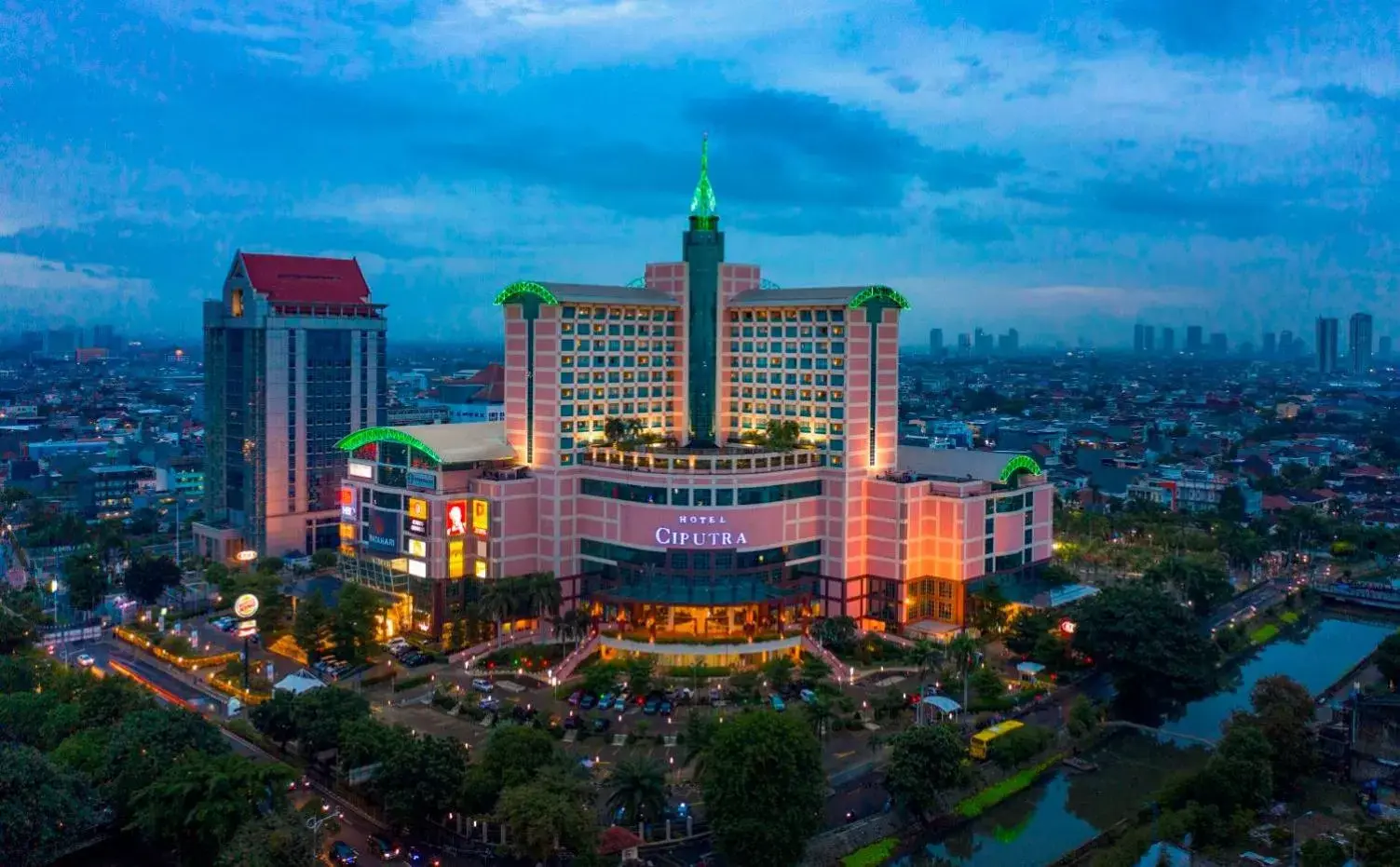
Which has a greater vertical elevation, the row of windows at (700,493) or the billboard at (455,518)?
the row of windows at (700,493)

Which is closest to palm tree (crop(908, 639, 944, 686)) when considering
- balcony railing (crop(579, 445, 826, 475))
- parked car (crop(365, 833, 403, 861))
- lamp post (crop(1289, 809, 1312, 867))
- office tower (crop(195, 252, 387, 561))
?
balcony railing (crop(579, 445, 826, 475))

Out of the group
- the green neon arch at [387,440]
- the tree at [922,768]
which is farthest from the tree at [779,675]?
the green neon arch at [387,440]

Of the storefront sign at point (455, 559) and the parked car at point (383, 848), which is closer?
the parked car at point (383, 848)

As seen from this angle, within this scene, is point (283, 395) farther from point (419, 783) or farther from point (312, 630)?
point (419, 783)

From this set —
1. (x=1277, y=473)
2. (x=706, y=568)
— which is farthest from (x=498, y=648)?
(x=1277, y=473)

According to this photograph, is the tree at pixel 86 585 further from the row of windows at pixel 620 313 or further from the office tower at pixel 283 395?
the row of windows at pixel 620 313
